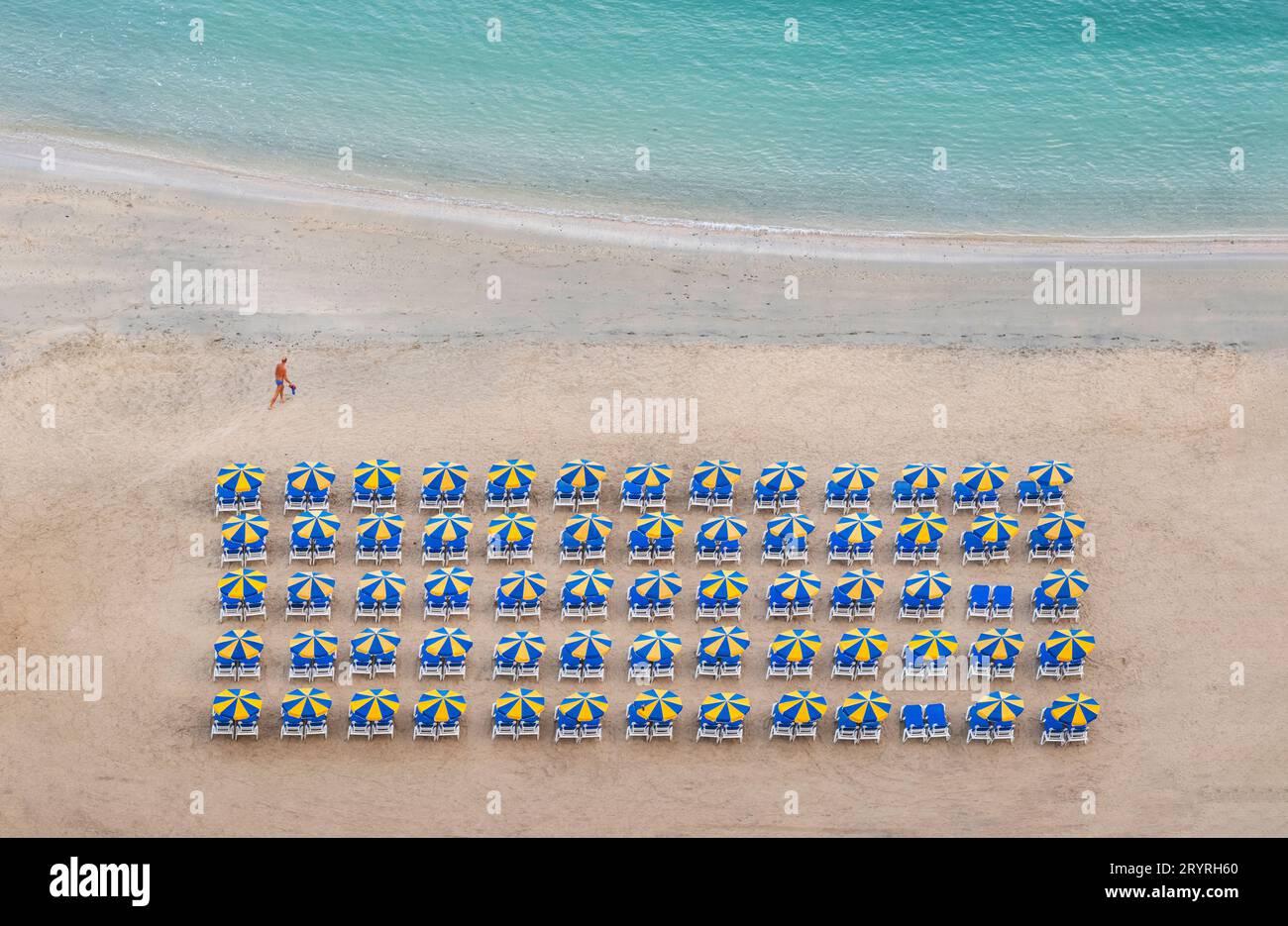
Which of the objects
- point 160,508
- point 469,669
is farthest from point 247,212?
point 469,669

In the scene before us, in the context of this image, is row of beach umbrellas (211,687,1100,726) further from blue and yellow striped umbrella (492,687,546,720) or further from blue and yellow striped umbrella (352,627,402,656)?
blue and yellow striped umbrella (352,627,402,656)

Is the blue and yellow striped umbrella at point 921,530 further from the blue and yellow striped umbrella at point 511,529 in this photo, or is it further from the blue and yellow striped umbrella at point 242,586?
the blue and yellow striped umbrella at point 242,586

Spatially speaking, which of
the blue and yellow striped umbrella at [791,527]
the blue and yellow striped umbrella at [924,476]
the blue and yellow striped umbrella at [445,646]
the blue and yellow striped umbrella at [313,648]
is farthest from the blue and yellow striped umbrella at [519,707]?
the blue and yellow striped umbrella at [924,476]

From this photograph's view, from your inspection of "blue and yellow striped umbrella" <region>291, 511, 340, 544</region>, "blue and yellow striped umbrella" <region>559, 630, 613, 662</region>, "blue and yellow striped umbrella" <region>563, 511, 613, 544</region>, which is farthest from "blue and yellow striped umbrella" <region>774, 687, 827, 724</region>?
"blue and yellow striped umbrella" <region>291, 511, 340, 544</region>

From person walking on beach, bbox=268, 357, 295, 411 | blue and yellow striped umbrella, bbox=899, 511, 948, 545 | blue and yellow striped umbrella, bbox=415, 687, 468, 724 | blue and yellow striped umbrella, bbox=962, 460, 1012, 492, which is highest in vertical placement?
person walking on beach, bbox=268, 357, 295, 411

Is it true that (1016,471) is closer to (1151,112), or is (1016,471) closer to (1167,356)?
(1167,356)
